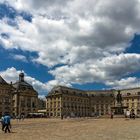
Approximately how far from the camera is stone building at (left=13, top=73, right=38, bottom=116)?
152 m

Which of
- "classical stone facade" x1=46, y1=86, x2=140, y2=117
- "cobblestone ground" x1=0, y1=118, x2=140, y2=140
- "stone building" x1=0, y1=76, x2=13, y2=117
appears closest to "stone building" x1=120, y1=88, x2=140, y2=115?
"classical stone facade" x1=46, y1=86, x2=140, y2=117

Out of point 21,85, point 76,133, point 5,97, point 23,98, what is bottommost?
point 76,133

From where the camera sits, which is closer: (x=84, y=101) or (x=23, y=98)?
(x=23, y=98)

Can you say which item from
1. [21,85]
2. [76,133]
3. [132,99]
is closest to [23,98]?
[21,85]

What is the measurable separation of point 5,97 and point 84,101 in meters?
60.9

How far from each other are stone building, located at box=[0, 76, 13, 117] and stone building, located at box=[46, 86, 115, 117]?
3403cm

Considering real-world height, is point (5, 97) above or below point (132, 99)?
below

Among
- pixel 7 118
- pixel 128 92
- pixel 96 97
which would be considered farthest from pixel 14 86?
pixel 7 118

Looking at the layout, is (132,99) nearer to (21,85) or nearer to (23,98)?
(23,98)

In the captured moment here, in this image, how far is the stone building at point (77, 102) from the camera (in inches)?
6531

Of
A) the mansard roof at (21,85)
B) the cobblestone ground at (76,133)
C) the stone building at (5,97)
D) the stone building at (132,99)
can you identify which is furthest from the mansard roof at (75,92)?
the cobblestone ground at (76,133)

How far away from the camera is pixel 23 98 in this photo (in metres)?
154

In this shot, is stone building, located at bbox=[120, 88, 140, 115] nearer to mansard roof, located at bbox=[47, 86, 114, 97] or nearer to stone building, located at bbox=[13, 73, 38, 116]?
mansard roof, located at bbox=[47, 86, 114, 97]

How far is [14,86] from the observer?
6225 inches
